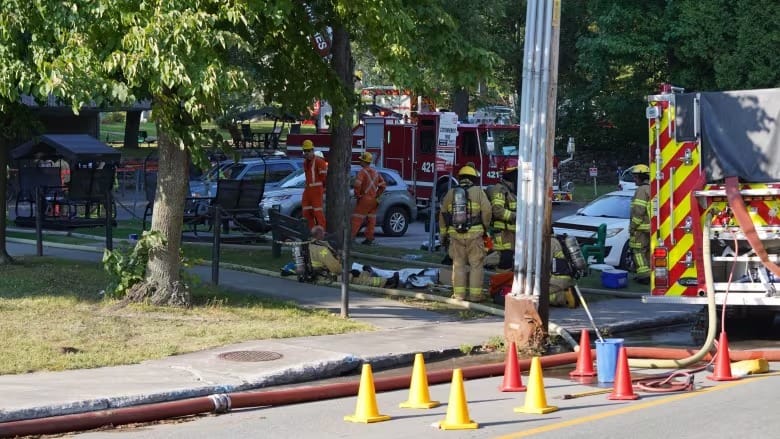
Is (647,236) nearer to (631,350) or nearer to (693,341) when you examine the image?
(693,341)

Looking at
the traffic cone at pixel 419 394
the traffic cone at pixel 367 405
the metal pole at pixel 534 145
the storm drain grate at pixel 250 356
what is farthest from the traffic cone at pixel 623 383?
the storm drain grate at pixel 250 356

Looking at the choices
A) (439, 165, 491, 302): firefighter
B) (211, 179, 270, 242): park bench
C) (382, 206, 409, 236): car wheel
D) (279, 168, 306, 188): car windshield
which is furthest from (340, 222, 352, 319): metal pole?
(382, 206, 409, 236): car wheel

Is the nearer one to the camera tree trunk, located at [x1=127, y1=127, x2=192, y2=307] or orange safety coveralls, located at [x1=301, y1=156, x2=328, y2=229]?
tree trunk, located at [x1=127, y1=127, x2=192, y2=307]

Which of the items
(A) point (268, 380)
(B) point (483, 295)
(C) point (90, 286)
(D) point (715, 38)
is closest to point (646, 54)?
(D) point (715, 38)

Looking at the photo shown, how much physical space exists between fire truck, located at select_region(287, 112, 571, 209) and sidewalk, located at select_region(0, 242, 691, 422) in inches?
565

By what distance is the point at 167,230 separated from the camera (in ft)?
43.8

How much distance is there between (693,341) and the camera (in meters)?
13.2

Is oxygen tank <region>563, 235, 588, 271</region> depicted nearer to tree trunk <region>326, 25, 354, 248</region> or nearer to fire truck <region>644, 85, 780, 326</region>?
fire truck <region>644, 85, 780, 326</region>

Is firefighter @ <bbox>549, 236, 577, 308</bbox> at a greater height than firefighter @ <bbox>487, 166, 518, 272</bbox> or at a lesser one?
lesser

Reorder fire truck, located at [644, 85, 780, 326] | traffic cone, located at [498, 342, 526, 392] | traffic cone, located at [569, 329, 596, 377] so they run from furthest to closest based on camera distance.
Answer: fire truck, located at [644, 85, 780, 326]
traffic cone, located at [569, 329, 596, 377]
traffic cone, located at [498, 342, 526, 392]

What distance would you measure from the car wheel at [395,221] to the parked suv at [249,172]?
8.79 ft

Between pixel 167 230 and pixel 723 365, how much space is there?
6.57 metres

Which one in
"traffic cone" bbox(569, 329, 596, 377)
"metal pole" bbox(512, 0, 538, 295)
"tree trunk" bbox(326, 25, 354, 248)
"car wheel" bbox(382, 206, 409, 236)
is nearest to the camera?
"traffic cone" bbox(569, 329, 596, 377)

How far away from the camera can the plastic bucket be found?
32.7 feet
